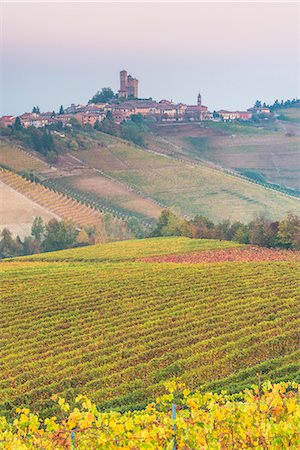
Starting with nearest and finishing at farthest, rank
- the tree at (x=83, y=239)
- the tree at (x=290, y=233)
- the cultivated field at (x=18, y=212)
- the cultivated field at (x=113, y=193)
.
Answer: the tree at (x=290, y=233) < the tree at (x=83, y=239) < the cultivated field at (x=18, y=212) < the cultivated field at (x=113, y=193)

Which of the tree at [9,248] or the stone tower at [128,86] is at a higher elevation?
the stone tower at [128,86]

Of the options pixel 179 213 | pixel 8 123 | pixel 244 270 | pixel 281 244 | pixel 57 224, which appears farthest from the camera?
pixel 8 123

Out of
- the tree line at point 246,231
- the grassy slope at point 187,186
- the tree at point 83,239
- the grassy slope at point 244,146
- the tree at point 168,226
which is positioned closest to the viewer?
the tree line at point 246,231

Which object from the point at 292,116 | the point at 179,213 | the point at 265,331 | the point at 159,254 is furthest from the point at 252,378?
the point at 292,116

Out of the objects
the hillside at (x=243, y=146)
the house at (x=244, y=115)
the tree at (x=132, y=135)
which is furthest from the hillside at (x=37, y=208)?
the house at (x=244, y=115)

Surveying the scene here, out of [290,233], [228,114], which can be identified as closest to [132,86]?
[228,114]

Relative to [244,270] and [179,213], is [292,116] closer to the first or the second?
[179,213]

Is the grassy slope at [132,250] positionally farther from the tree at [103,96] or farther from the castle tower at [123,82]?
the tree at [103,96]
